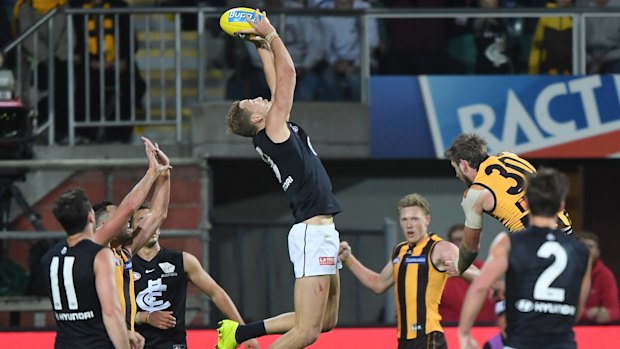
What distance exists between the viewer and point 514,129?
14.3 metres

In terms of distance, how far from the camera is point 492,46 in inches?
560

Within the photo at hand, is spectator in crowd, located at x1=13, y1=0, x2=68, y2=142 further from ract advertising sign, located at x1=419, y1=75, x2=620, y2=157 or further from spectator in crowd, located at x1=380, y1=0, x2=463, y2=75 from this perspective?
ract advertising sign, located at x1=419, y1=75, x2=620, y2=157

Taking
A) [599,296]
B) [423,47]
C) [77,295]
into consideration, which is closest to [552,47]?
[423,47]

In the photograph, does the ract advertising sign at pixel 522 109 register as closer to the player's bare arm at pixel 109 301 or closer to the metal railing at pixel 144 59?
the metal railing at pixel 144 59

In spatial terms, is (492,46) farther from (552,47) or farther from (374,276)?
(374,276)

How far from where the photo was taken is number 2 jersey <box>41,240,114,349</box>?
7949 millimetres

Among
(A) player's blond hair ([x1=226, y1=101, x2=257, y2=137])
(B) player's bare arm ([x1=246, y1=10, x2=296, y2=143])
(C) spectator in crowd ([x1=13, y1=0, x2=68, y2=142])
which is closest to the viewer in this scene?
(B) player's bare arm ([x1=246, y1=10, x2=296, y2=143])

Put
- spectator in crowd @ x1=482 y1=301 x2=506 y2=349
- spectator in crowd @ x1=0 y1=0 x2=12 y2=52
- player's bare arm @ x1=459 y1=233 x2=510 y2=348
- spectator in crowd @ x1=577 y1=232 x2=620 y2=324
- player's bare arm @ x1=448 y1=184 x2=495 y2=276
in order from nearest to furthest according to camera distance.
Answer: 1. player's bare arm @ x1=459 y1=233 x2=510 y2=348
2. spectator in crowd @ x1=482 y1=301 x2=506 y2=349
3. player's bare arm @ x1=448 y1=184 x2=495 y2=276
4. spectator in crowd @ x1=577 y1=232 x2=620 y2=324
5. spectator in crowd @ x1=0 y1=0 x2=12 y2=52

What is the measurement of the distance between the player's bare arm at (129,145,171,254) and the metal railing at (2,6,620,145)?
178 inches

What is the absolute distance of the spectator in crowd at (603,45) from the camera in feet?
46.7

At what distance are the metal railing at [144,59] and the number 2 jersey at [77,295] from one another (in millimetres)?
6039

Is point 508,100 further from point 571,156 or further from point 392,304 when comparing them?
point 392,304

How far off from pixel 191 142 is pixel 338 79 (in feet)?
4.91

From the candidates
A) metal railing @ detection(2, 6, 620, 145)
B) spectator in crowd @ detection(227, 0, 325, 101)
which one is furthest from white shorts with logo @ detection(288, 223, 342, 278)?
metal railing @ detection(2, 6, 620, 145)
